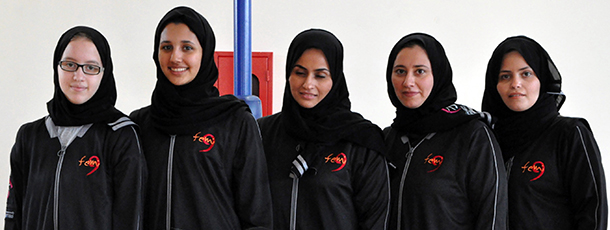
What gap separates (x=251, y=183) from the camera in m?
1.72

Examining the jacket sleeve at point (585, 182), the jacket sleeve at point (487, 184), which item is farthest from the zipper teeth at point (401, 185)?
the jacket sleeve at point (585, 182)

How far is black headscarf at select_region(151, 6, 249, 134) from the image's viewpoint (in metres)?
1.75

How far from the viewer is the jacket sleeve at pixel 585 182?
1733 millimetres

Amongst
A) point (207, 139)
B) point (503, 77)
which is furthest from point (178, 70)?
point (503, 77)

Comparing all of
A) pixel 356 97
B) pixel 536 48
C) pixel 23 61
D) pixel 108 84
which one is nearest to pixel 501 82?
pixel 536 48

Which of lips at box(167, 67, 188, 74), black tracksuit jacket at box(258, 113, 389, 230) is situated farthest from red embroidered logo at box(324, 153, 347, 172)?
lips at box(167, 67, 188, 74)

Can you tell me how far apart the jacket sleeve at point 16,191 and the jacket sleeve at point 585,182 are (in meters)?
1.94

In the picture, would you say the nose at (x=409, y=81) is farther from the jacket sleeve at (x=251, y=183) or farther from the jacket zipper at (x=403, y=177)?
the jacket sleeve at (x=251, y=183)

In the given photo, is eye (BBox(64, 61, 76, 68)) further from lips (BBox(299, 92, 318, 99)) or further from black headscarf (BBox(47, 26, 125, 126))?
lips (BBox(299, 92, 318, 99))

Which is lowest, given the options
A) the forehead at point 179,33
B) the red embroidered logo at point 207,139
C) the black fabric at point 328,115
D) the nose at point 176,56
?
the red embroidered logo at point 207,139

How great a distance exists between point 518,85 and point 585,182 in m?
0.41

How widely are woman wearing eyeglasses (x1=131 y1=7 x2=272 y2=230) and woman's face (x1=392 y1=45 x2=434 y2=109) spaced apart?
1.90ft

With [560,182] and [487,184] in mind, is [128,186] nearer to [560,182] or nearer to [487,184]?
[487,184]

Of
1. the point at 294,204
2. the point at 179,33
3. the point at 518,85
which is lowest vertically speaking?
the point at 294,204
